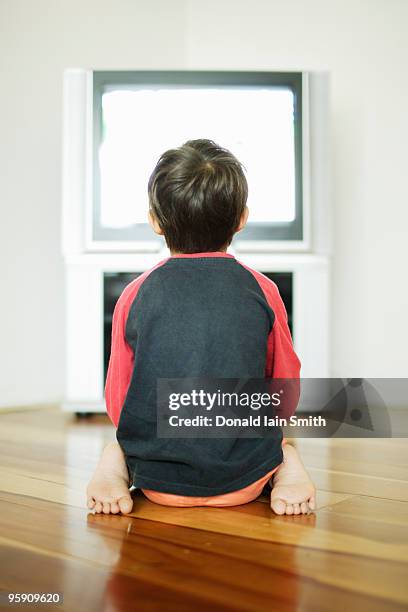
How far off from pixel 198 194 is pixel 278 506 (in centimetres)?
50

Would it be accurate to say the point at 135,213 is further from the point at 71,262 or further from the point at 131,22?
the point at 131,22

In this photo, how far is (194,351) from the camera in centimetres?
114

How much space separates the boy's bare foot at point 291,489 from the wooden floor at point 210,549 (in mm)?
26

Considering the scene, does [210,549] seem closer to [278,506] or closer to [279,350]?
[278,506]

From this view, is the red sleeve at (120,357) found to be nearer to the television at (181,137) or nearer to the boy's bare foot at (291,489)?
the boy's bare foot at (291,489)

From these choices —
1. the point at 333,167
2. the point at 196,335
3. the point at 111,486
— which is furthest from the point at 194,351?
the point at 333,167

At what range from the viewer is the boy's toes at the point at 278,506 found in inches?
45.4

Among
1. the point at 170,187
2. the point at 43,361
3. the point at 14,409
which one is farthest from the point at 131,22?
the point at 170,187

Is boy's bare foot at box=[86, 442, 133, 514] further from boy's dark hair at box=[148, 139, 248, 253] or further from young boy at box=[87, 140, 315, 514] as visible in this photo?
boy's dark hair at box=[148, 139, 248, 253]

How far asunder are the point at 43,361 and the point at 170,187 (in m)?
1.59

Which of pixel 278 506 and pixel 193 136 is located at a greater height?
pixel 193 136

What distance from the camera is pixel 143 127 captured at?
237cm

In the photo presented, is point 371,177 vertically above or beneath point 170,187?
above

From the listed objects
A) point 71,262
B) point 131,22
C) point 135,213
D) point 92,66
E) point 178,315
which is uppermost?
point 131,22
